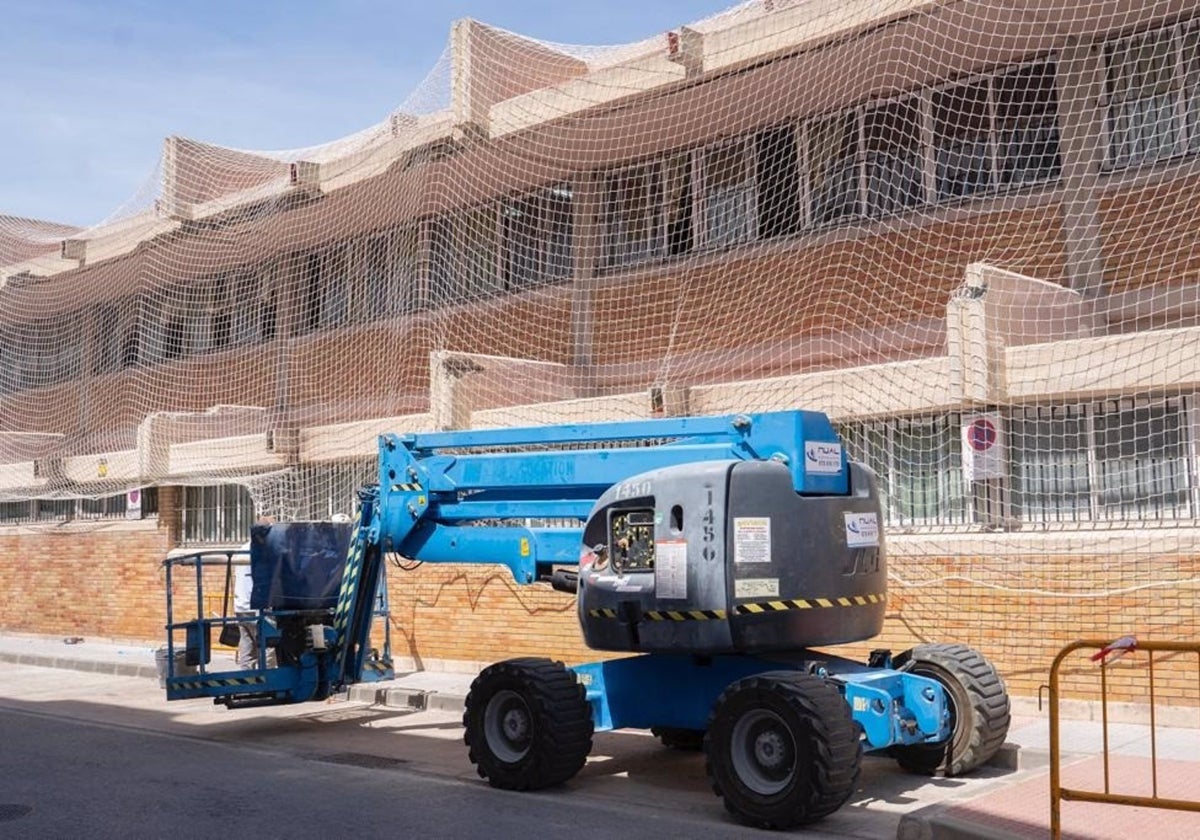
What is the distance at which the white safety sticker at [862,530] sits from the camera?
339 inches

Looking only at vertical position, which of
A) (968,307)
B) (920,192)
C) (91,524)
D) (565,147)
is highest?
(565,147)

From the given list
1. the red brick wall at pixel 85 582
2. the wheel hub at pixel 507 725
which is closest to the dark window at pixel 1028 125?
the wheel hub at pixel 507 725

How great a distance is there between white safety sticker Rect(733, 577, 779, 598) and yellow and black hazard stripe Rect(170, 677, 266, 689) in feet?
15.9

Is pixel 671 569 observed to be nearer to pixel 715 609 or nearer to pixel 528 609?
pixel 715 609

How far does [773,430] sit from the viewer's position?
28.3ft

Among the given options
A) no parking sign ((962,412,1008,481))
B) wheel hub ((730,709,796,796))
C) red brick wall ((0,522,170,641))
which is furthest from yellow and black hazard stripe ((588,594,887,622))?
red brick wall ((0,522,170,641))

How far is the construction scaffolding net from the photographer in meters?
11.2

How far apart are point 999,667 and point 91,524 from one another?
15326 millimetres

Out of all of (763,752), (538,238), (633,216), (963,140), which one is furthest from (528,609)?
(763,752)

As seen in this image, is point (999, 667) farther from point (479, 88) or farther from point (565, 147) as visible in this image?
point (479, 88)

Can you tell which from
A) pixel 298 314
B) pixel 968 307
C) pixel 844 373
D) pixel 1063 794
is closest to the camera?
pixel 1063 794

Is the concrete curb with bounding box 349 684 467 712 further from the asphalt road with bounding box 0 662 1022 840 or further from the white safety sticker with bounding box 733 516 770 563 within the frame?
the white safety sticker with bounding box 733 516 770 563

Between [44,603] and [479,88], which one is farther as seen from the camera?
[44,603]

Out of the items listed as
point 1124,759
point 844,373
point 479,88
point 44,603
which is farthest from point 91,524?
point 1124,759
